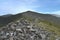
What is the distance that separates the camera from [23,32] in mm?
46906

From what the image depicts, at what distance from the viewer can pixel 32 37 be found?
150 ft

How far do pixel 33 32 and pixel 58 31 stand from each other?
6.62m

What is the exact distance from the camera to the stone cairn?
45.8 meters

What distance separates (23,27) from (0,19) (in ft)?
59.0

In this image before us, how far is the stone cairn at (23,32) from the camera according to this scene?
45.8 metres

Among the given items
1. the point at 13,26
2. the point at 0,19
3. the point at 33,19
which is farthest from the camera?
the point at 0,19

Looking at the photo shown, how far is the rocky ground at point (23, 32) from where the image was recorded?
45.8 metres

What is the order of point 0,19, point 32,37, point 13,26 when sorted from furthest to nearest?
point 0,19 → point 13,26 → point 32,37

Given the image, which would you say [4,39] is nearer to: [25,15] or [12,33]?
[12,33]

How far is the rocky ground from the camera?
45.8 metres

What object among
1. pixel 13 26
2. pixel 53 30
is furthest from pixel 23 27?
pixel 53 30

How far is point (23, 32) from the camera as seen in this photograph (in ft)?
154

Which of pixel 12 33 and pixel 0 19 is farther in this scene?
pixel 0 19

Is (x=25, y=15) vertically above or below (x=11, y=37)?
above
